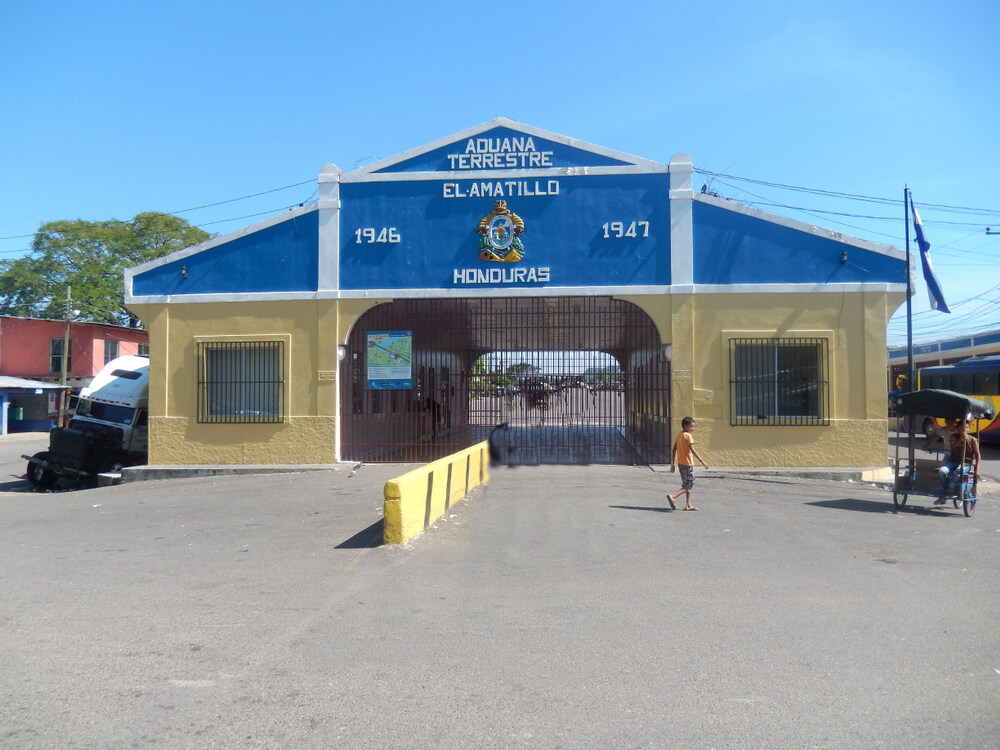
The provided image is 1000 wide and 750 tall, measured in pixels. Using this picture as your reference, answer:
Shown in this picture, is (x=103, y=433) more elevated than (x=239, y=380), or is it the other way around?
(x=239, y=380)

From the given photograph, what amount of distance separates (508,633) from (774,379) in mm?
10950

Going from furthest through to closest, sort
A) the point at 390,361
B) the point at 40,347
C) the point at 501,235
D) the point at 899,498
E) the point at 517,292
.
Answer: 1. the point at 40,347
2. the point at 390,361
3. the point at 501,235
4. the point at 517,292
5. the point at 899,498

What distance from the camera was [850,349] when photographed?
1488 cm

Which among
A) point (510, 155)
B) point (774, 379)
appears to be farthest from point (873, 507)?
point (510, 155)

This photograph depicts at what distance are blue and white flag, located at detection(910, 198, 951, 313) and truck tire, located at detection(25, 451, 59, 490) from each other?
66.9 ft

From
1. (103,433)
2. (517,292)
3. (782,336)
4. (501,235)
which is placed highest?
(501,235)

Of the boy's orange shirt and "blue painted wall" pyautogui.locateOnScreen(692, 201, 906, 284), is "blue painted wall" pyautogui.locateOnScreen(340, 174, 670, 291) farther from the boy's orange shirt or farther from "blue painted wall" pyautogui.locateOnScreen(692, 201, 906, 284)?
the boy's orange shirt

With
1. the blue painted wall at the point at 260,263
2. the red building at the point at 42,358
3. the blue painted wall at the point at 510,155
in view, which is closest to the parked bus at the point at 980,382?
the blue painted wall at the point at 510,155

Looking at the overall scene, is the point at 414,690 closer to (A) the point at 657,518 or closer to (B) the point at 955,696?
(B) the point at 955,696

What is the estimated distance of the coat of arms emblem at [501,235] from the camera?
15500 mm

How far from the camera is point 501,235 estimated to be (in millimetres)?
15547

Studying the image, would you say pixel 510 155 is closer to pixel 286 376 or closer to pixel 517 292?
pixel 517 292

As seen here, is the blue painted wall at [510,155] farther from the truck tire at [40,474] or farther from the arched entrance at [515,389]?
the truck tire at [40,474]

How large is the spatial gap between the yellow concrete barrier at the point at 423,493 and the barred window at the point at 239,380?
5.42 m
